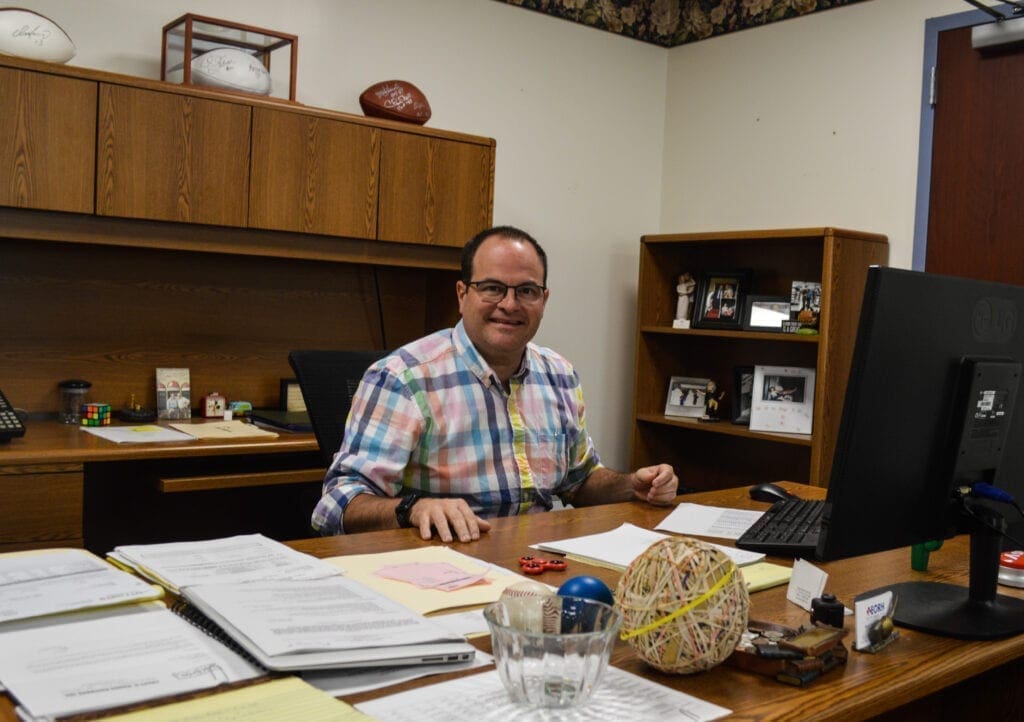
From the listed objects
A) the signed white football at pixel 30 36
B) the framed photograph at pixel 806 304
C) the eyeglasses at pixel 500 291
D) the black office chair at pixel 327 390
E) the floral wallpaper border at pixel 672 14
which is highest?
the floral wallpaper border at pixel 672 14

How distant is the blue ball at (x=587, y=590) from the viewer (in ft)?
3.50

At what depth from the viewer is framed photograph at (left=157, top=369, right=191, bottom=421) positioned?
10.6ft

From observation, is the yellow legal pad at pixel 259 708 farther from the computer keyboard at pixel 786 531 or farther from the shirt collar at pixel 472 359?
the shirt collar at pixel 472 359

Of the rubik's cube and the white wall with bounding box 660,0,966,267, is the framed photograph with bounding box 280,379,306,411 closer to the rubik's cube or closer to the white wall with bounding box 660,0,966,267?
the rubik's cube

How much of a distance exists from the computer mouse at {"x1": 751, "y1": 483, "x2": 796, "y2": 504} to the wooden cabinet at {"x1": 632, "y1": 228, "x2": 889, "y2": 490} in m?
1.34

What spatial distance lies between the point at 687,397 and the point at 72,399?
2.32m

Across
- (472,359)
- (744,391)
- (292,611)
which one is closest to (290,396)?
(472,359)

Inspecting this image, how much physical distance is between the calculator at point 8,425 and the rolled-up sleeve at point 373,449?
3.69 ft

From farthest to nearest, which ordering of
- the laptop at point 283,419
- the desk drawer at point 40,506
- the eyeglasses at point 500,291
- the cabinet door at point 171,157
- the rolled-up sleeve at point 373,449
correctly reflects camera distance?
the laptop at point 283,419
the cabinet door at point 171,157
the desk drawer at point 40,506
the eyeglasses at point 500,291
the rolled-up sleeve at point 373,449

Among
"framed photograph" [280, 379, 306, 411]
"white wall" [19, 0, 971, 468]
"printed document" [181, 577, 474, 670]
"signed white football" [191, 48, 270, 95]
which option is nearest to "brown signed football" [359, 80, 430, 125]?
"white wall" [19, 0, 971, 468]

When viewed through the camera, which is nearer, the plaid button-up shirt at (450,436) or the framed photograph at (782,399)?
the plaid button-up shirt at (450,436)

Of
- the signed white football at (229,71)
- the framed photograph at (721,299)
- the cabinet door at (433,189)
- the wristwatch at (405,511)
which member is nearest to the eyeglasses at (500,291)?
the wristwatch at (405,511)

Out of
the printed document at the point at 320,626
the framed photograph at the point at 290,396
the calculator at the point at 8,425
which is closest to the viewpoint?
the printed document at the point at 320,626

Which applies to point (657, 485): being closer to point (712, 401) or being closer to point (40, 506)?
point (40, 506)
